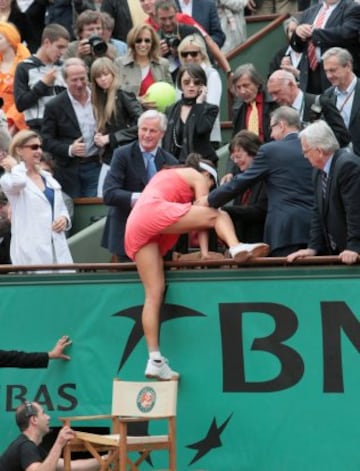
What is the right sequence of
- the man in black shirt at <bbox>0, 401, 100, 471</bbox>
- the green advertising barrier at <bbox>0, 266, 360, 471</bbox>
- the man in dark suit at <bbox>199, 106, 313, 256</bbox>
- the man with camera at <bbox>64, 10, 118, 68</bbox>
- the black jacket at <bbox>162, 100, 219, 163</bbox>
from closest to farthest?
the man in black shirt at <bbox>0, 401, 100, 471</bbox>
the green advertising barrier at <bbox>0, 266, 360, 471</bbox>
the man in dark suit at <bbox>199, 106, 313, 256</bbox>
the black jacket at <bbox>162, 100, 219, 163</bbox>
the man with camera at <bbox>64, 10, 118, 68</bbox>

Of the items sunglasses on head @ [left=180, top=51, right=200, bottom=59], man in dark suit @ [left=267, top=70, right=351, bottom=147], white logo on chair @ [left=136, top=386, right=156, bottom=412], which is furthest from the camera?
sunglasses on head @ [left=180, top=51, right=200, bottom=59]

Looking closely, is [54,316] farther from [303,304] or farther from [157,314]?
[303,304]

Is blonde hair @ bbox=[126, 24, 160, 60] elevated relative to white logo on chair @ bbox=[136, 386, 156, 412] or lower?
elevated

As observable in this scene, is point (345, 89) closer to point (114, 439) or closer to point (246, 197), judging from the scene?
point (246, 197)

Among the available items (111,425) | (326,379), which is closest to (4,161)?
(111,425)

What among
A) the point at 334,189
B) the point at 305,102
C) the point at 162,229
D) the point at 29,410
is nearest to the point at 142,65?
the point at 305,102

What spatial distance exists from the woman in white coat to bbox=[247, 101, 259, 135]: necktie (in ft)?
6.20

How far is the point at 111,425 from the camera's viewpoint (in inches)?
530

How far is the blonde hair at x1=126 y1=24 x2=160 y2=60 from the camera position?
53.2ft

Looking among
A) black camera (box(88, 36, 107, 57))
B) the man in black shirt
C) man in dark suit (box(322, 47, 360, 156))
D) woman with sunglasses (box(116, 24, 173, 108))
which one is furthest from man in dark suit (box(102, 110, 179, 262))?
black camera (box(88, 36, 107, 57))

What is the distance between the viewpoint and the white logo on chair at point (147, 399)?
40.9 feet

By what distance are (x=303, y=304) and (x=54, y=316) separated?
6.91 feet

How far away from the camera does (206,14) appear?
59.1ft

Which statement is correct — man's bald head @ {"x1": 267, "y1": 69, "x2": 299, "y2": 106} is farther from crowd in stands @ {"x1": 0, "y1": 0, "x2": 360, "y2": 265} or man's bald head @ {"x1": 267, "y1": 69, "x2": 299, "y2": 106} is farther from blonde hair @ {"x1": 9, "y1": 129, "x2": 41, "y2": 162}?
blonde hair @ {"x1": 9, "y1": 129, "x2": 41, "y2": 162}
